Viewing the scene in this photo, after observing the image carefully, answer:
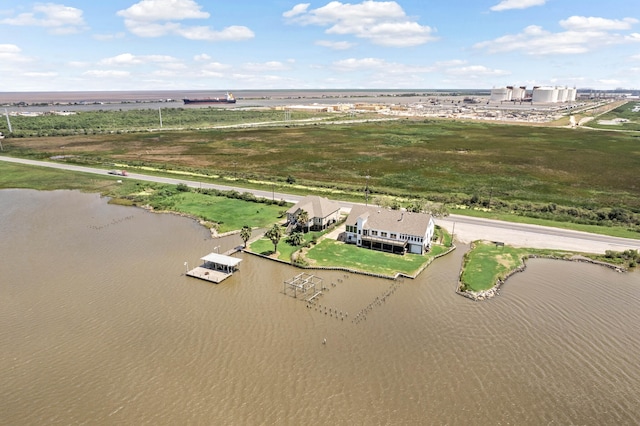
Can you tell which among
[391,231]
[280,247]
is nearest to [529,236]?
[391,231]

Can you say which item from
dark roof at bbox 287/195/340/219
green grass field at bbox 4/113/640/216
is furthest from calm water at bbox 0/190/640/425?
green grass field at bbox 4/113/640/216

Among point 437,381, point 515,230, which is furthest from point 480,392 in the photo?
point 515,230

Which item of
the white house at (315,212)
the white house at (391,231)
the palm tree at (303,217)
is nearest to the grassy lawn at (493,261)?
the white house at (391,231)

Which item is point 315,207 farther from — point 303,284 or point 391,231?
point 303,284

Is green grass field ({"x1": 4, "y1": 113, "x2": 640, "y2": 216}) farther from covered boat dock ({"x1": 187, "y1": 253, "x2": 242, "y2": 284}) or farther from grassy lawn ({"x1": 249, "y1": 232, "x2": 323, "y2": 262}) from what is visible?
covered boat dock ({"x1": 187, "y1": 253, "x2": 242, "y2": 284})

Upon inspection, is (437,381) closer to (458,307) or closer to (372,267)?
(458,307)
